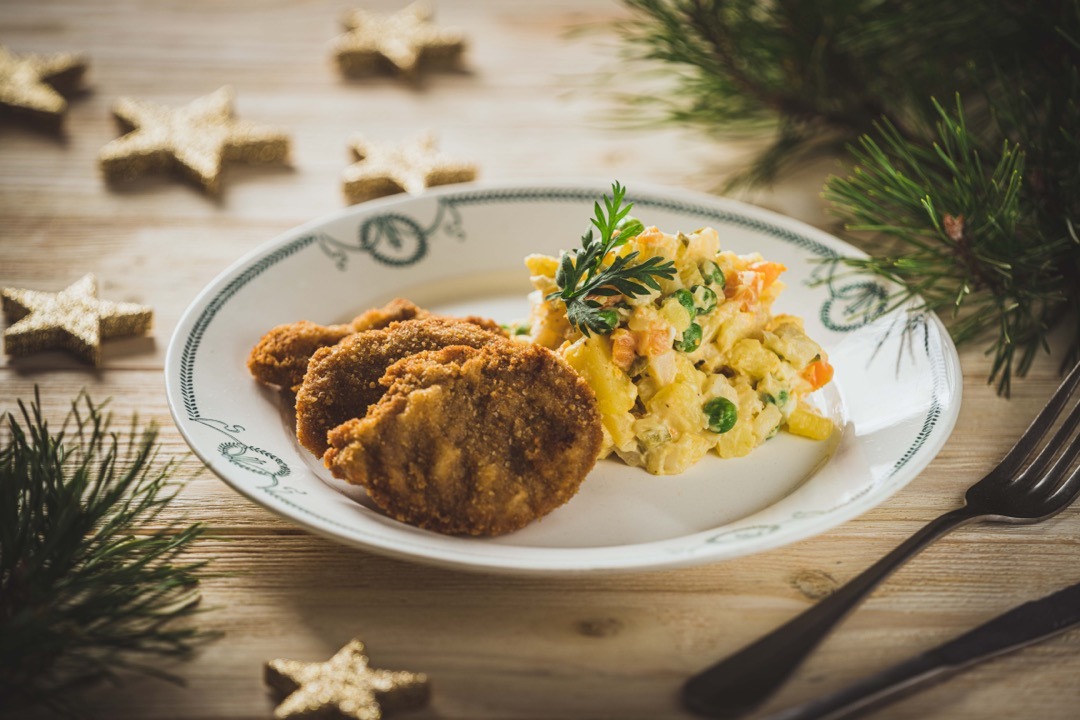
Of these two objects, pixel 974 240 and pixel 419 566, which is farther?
pixel 974 240

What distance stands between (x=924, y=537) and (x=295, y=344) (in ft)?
6.12

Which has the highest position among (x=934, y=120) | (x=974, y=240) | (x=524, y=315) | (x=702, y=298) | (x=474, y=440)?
(x=934, y=120)

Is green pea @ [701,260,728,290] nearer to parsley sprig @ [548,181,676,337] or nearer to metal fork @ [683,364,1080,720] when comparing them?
parsley sprig @ [548,181,676,337]

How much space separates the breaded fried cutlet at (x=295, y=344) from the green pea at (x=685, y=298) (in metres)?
0.83

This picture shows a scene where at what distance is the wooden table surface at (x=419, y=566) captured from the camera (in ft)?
7.58

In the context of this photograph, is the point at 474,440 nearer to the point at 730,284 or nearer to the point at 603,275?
the point at 603,275

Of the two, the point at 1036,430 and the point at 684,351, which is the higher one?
the point at 684,351

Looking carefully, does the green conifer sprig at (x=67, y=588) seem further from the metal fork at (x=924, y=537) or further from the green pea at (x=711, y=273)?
the green pea at (x=711, y=273)

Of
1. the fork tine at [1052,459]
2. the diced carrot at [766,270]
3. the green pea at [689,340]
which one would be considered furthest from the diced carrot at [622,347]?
the fork tine at [1052,459]

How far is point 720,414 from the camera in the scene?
2902 mm

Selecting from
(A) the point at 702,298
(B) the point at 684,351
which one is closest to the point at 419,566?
(B) the point at 684,351

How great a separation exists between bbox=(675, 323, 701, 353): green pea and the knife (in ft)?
3.45

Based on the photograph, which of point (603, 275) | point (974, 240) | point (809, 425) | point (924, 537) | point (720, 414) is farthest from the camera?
point (974, 240)

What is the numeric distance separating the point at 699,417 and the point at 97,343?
2042mm
